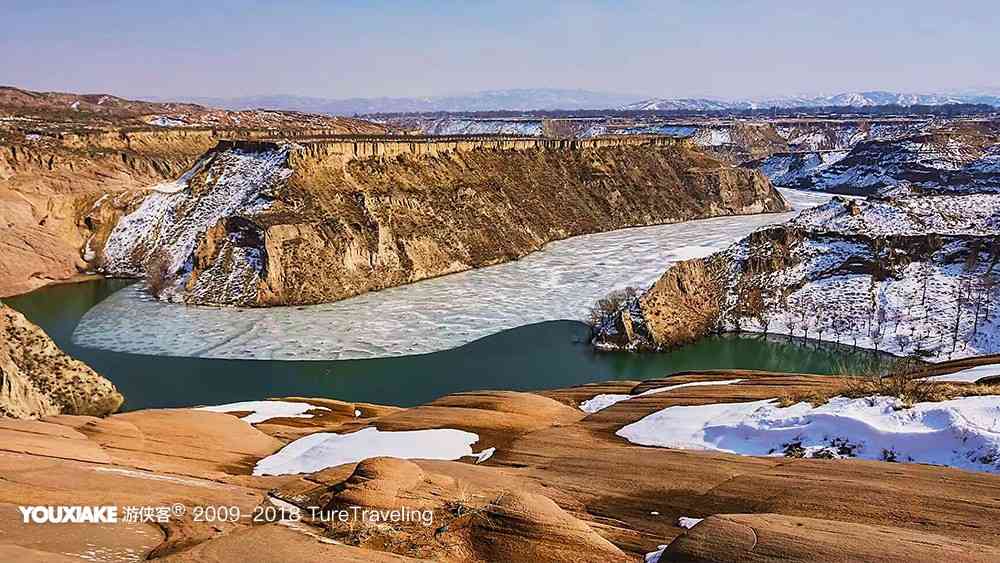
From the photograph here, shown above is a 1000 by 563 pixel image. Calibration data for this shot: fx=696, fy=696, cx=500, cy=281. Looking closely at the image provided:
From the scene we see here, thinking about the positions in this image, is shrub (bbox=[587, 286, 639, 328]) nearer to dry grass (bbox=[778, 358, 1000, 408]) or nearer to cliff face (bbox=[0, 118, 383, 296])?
dry grass (bbox=[778, 358, 1000, 408])

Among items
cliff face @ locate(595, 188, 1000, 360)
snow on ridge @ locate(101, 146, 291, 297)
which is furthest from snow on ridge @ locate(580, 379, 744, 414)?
snow on ridge @ locate(101, 146, 291, 297)

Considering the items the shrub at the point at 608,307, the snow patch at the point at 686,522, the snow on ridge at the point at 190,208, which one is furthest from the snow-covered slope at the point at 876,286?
the snow on ridge at the point at 190,208

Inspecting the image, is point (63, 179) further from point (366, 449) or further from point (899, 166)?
point (899, 166)

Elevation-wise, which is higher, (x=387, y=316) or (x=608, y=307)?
(x=608, y=307)

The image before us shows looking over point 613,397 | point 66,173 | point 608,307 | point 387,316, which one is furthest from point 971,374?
point 66,173

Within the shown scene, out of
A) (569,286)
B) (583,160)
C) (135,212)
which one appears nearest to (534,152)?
(583,160)

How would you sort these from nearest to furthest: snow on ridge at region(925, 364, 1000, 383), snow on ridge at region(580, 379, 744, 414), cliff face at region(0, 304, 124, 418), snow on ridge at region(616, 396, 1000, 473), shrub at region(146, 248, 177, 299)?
1. snow on ridge at region(616, 396, 1000, 473)
2. snow on ridge at region(925, 364, 1000, 383)
3. snow on ridge at region(580, 379, 744, 414)
4. cliff face at region(0, 304, 124, 418)
5. shrub at region(146, 248, 177, 299)
